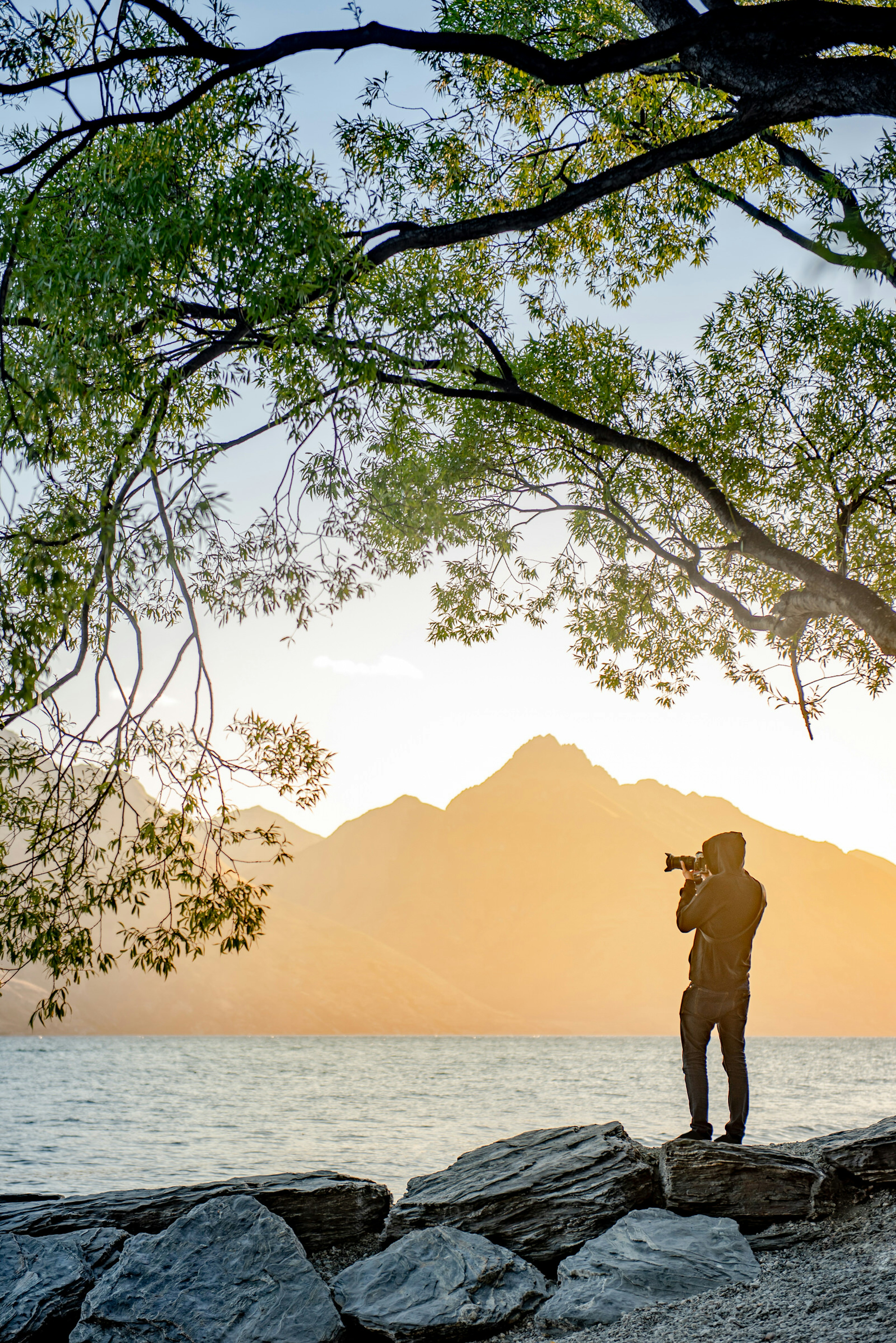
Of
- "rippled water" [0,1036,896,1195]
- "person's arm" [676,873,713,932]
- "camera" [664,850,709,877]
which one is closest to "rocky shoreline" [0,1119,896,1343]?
"person's arm" [676,873,713,932]

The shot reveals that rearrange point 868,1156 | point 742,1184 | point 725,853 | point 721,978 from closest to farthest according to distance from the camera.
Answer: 1. point 742,1184
2. point 868,1156
3. point 721,978
4. point 725,853

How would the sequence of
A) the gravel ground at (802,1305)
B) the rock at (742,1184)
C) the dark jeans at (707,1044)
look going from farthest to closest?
the dark jeans at (707,1044), the rock at (742,1184), the gravel ground at (802,1305)

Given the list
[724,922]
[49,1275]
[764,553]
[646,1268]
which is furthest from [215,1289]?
[764,553]

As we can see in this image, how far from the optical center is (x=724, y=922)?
23.3ft

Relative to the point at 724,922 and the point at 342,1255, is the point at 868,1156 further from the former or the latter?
the point at 342,1255

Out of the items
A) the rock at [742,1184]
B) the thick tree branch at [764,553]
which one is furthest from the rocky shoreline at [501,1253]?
the thick tree branch at [764,553]

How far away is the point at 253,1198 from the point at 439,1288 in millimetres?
1497

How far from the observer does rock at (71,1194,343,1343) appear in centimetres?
493

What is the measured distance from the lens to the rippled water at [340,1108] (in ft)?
64.0

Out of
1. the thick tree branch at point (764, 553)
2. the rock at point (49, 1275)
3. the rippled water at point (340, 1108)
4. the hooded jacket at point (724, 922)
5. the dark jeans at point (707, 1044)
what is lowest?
the rippled water at point (340, 1108)

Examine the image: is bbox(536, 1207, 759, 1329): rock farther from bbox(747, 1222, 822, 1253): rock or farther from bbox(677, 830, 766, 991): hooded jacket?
bbox(677, 830, 766, 991): hooded jacket

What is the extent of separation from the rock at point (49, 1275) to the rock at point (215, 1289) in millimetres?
299

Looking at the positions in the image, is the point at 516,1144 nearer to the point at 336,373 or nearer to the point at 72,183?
the point at 336,373

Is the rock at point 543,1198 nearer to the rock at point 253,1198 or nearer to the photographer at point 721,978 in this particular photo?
the rock at point 253,1198
